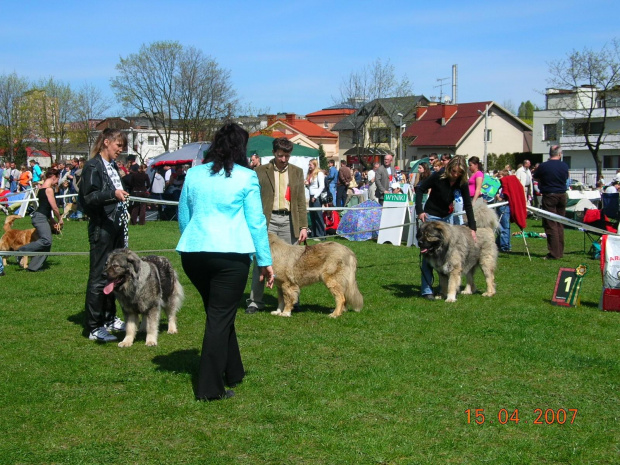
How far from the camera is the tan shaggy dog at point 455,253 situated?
7.90 meters

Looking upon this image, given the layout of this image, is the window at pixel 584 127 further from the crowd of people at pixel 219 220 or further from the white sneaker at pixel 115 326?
the white sneaker at pixel 115 326

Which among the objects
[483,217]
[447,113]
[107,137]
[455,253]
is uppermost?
[447,113]

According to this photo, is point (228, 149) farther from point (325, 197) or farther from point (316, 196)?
point (325, 197)

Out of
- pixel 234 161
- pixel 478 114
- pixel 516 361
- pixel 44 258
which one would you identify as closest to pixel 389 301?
pixel 516 361

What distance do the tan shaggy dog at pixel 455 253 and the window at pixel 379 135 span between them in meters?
44.9

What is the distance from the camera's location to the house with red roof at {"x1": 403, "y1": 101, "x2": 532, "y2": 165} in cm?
6041

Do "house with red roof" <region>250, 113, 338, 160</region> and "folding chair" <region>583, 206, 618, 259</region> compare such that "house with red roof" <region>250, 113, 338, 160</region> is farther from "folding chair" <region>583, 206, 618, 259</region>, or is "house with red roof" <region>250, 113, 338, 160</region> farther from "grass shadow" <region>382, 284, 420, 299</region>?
"grass shadow" <region>382, 284, 420, 299</region>

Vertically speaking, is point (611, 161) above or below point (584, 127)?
below

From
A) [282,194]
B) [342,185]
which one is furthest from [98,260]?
[342,185]

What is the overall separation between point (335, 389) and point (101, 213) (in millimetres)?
3075

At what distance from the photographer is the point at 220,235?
424 centimetres


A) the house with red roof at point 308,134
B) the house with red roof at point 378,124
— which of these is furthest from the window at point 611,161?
the house with red roof at point 308,134

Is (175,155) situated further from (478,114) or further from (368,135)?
(478,114)
